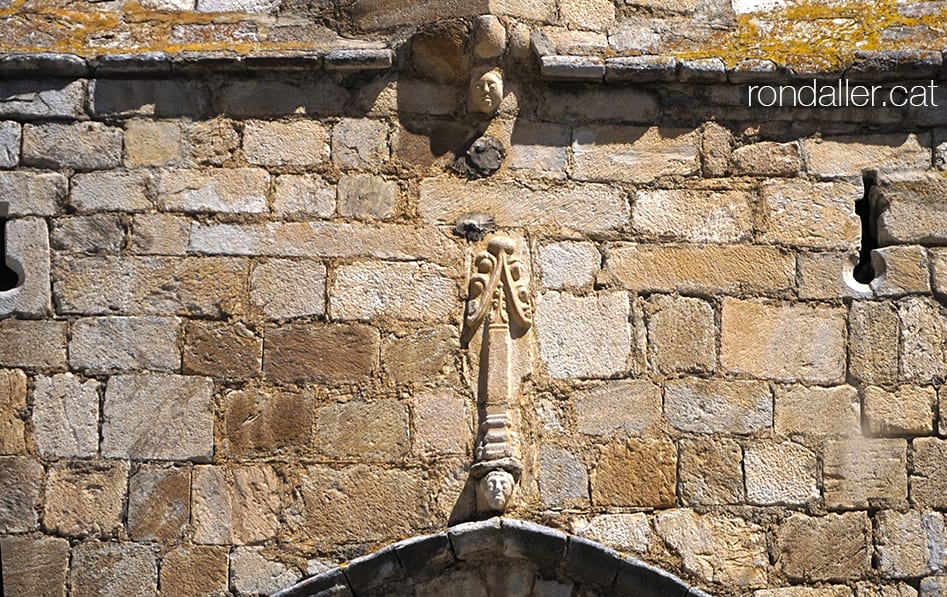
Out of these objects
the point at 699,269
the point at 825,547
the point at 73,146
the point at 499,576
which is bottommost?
the point at 499,576

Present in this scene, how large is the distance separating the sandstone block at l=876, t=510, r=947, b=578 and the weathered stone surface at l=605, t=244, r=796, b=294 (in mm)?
967

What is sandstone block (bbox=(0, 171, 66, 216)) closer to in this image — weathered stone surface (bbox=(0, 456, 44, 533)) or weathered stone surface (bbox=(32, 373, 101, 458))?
weathered stone surface (bbox=(32, 373, 101, 458))

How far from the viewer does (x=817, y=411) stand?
720cm

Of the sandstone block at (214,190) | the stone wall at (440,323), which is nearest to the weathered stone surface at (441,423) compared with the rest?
the stone wall at (440,323)

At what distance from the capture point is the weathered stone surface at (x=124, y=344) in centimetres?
722

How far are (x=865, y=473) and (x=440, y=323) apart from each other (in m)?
1.68

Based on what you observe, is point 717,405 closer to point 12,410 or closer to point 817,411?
point 817,411

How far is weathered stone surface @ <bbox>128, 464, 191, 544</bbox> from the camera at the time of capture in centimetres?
707

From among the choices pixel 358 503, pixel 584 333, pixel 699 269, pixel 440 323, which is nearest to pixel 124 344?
pixel 358 503

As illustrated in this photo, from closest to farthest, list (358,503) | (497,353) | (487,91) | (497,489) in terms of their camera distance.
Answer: (497,489) < (358,503) < (497,353) < (487,91)

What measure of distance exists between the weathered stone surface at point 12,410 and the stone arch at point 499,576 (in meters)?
1.16

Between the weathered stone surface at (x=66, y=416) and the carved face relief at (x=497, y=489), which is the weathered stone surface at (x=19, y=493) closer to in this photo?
the weathered stone surface at (x=66, y=416)

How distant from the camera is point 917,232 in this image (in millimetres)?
7387

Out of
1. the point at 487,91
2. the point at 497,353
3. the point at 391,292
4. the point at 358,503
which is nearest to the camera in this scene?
the point at 358,503
